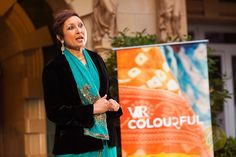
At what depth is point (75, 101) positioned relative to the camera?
2.44 meters

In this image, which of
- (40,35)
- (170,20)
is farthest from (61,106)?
(40,35)

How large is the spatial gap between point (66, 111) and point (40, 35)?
21.1 feet

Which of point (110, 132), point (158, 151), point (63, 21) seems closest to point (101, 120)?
point (110, 132)

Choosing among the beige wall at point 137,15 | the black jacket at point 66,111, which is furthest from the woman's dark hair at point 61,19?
the beige wall at point 137,15

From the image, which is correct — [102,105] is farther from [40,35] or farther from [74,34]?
[40,35]

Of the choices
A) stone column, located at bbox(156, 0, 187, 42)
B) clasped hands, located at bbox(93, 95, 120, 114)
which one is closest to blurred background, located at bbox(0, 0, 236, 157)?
stone column, located at bbox(156, 0, 187, 42)

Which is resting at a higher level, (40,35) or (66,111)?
(40,35)

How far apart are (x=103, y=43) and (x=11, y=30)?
5.95 ft

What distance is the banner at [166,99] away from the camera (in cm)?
575

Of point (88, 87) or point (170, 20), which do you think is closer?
point (88, 87)

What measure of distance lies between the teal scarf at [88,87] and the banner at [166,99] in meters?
3.26

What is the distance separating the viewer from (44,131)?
348 inches

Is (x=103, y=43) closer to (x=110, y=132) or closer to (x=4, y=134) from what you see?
(x=4, y=134)

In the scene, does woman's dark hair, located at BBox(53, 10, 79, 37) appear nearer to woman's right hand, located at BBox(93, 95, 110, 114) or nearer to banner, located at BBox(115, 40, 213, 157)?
woman's right hand, located at BBox(93, 95, 110, 114)
